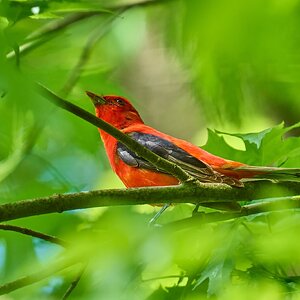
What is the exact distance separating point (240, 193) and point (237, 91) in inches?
36.3

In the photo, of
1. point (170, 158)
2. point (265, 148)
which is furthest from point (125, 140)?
point (170, 158)

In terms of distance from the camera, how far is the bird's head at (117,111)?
4.37 metres

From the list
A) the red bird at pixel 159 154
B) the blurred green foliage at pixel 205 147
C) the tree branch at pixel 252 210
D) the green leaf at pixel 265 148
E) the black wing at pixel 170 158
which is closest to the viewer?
the blurred green foliage at pixel 205 147

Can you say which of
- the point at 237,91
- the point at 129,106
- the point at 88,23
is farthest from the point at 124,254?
the point at 88,23

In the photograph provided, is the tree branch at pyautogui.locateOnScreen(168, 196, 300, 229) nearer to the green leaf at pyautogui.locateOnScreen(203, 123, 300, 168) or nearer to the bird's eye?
the green leaf at pyautogui.locateOnScreen(203, 123, 300, 168)

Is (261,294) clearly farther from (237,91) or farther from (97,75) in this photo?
(97,75)

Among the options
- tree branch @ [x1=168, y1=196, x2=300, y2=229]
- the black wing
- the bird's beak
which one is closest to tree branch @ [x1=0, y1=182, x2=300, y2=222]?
tree branch @ [x1=168, y1=196, x2=300, y2=229]

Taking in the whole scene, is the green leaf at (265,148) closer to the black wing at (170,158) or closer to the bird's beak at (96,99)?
the black wing at (170,158)

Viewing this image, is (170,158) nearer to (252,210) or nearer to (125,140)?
(252,210)

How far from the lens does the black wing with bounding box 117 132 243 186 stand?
2.84 m

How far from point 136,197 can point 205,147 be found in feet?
3.01

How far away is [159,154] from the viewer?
3436mm

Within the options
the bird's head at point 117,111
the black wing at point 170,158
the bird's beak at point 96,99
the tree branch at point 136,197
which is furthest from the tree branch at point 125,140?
the bird's head at point 117,111

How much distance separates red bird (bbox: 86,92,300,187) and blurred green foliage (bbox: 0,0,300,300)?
0.09 meters
